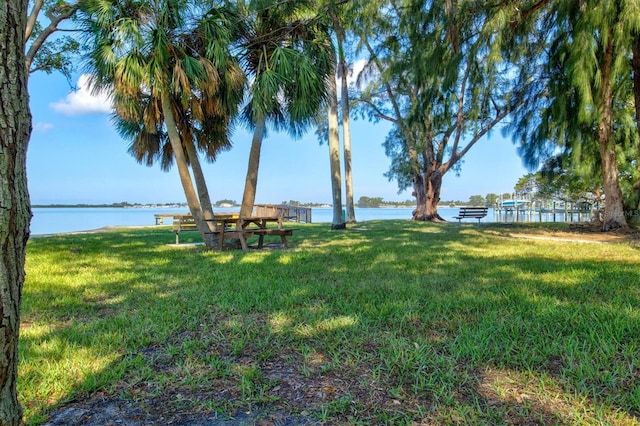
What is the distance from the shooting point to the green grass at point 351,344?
1672 mm

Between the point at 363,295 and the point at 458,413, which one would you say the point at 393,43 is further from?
the point at 458,413

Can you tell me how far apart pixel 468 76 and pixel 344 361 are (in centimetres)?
767

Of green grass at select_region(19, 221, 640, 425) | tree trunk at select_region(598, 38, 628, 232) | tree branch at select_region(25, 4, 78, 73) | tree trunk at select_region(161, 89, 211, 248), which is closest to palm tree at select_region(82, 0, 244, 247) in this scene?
tree trunk at select_region(161, 89, 211, 248)

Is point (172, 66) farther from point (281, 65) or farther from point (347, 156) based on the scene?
point (347, 156)

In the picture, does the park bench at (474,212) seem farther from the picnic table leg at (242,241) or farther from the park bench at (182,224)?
the park bench at (182,224)

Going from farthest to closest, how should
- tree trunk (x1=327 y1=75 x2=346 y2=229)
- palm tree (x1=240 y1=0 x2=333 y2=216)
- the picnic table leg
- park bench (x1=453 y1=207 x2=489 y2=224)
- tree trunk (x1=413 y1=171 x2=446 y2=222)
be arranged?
tree trunk (x1=413 y1=171 x2=446 y2=222), park bench (x1=453 y1=207 x2=489 y2=224), tree trunk (x1=327 y1=75 x2=346 y2=229), the picnic table leg, palm tree (x1=240 y1=0 x2=333 y2=216)

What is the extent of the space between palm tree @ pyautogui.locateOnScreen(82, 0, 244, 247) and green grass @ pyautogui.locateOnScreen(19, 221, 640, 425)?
10.1 feet

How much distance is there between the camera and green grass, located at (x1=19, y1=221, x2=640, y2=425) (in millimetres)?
1672

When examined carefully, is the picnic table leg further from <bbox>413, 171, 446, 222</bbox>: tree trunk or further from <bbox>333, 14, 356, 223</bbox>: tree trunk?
<bbox>413, 171, 446, 222</bbox>: tree trunk

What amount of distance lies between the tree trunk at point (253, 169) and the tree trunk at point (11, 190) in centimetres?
619

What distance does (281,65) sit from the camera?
657 cm

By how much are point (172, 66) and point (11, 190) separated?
6.06 meters

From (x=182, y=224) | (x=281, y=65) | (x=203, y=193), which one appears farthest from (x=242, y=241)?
(x=281, y=65)

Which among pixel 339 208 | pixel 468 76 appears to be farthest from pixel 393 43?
pixel 339 208
